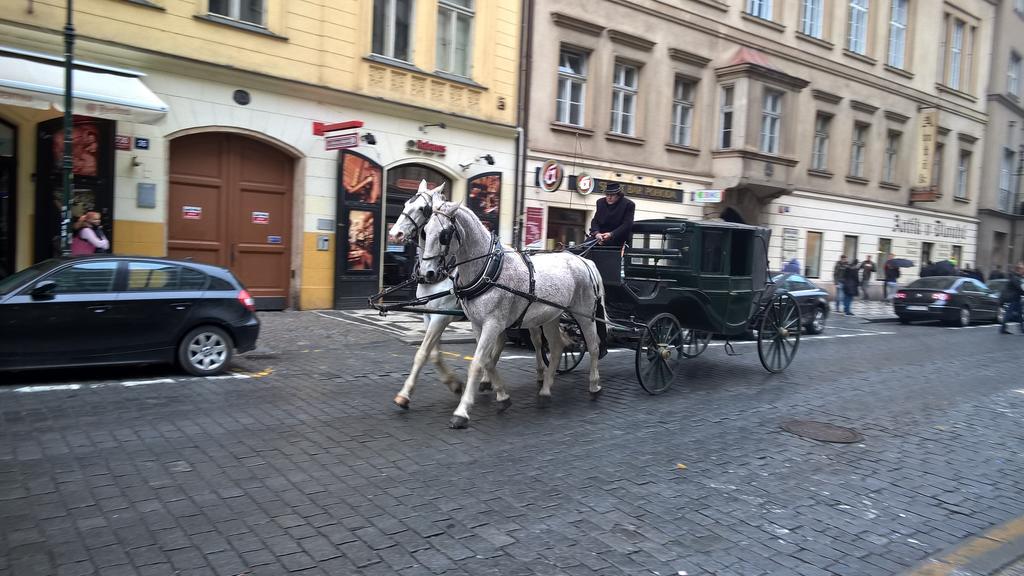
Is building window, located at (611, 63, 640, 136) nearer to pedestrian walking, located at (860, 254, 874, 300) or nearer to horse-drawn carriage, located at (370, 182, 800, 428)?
horse-drawn carriage, located at (370, 182, 800, 428)

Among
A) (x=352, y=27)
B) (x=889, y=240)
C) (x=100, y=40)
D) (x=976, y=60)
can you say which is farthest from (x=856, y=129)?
(x=100, y=40)

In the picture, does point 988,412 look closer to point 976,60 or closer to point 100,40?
point 100,40

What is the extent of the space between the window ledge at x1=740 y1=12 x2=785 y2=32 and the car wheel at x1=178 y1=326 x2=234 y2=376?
67.8 feet

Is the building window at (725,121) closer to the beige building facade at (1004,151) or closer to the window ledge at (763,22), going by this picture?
the window ledge at (763,22)

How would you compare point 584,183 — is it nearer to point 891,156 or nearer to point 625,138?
point 625,138

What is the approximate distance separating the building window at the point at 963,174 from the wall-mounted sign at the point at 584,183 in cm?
2464

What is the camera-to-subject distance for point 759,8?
23859mm

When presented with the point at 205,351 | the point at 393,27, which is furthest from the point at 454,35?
the point at 205,351

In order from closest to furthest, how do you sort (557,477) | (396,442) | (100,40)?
(557,477) → (396,442) → (100,40)

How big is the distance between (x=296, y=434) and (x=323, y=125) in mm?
10042

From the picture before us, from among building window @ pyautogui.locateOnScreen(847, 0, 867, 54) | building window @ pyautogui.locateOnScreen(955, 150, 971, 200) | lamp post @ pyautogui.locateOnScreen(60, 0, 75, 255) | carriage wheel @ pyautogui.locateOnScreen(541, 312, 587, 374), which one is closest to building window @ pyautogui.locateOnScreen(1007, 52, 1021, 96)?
building window @ pyautogui.locateOnScreen(955, 150, 971, 200)

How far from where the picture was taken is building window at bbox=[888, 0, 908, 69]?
29.0 metres

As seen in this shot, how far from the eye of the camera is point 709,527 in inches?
177

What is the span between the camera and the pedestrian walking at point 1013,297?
18312mm
